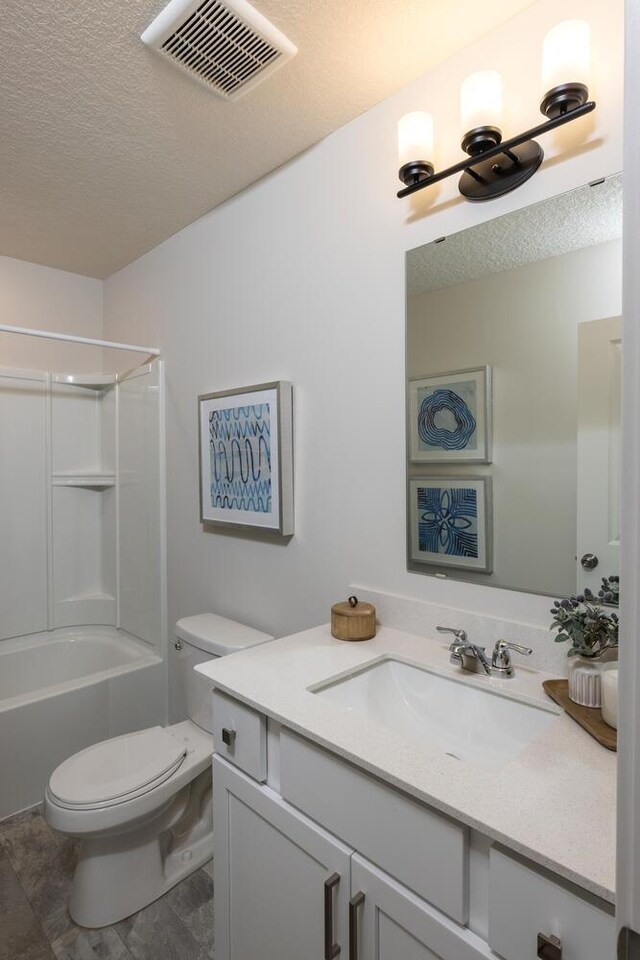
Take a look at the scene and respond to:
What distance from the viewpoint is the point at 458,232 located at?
4.49ft

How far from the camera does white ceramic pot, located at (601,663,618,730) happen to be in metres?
0.91

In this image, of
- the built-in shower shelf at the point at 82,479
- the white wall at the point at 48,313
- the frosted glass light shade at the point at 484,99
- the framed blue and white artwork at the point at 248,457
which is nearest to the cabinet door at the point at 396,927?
the framed blue and white artwork at the point at 248,457

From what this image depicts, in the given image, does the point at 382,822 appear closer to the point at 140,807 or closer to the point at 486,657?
the point at 486,657

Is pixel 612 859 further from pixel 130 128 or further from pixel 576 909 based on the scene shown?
pixel 130 128

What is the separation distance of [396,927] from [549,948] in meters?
0.29

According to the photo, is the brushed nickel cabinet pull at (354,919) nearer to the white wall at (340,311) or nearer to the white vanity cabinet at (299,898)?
the white vanity cabinet at (299,898)

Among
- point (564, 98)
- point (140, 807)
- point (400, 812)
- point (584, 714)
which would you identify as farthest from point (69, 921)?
point (564, 98)

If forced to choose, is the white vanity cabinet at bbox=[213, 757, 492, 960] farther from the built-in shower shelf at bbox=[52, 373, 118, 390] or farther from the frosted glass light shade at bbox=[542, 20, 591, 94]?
the built-in shower shelf at bbox=[52, 373, 118, 390]

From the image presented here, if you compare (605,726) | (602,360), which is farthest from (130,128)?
(605,726)

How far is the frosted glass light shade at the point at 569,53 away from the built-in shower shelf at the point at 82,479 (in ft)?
8.42

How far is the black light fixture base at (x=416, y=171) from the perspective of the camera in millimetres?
1355

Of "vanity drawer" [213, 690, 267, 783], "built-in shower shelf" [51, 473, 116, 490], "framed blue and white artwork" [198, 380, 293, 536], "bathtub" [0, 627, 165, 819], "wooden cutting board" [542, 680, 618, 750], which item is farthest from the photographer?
"built-in shower shelf" [51, 473, 116, 490]

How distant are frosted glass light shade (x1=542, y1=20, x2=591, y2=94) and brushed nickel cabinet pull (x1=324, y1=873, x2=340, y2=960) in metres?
1.65

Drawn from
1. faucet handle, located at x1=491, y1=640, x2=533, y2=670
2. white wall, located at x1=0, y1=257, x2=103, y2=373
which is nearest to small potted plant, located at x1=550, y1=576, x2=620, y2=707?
faucet handle, located at x1=491, y1=640, x2=533, y2=670
